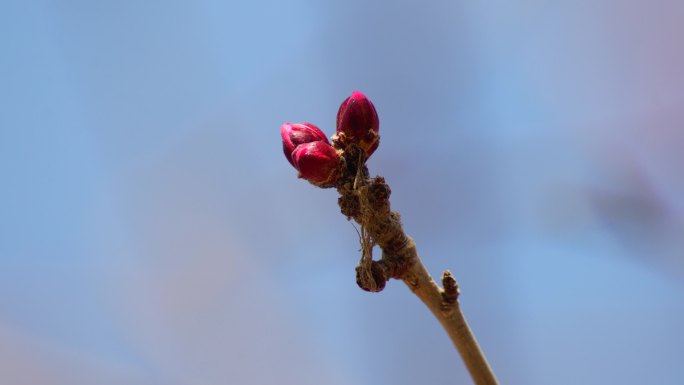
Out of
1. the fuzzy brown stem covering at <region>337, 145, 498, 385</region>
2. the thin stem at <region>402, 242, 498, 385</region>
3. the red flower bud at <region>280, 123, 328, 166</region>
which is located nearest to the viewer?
the thin stem at <region>402, 242, 498, 385</region>

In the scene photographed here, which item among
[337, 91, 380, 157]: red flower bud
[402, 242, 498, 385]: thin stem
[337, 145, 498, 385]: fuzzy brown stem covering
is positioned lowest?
[402, 242, 498, 385]: thin stem

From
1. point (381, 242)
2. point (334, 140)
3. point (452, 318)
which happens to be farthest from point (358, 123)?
point (452, 318)

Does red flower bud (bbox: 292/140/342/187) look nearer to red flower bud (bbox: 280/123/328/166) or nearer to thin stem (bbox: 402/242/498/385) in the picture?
red flower bud (bbox: 280/123/328/166)

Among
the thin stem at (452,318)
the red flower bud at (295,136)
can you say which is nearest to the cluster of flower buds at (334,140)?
the red flower bud at (295,136)

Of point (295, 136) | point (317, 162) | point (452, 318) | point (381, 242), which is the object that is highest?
point (295, 136)

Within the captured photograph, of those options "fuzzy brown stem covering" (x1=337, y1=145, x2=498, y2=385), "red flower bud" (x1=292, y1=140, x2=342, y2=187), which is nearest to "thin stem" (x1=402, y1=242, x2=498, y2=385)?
"fuzzy brown stem covering" (x1=337, y1=145, x2=498, y2=385)

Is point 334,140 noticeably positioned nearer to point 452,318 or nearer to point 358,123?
point 358,123

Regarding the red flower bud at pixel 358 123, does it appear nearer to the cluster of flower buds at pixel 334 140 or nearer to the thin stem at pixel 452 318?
the cluster of flower buds at pixel 334 140
